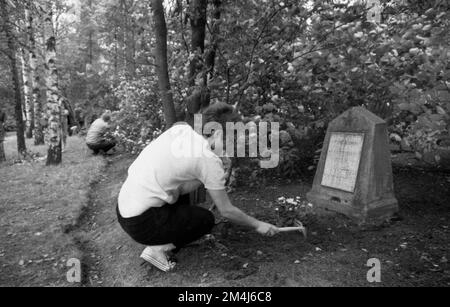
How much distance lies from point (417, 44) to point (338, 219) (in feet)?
7.51

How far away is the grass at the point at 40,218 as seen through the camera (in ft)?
10.9

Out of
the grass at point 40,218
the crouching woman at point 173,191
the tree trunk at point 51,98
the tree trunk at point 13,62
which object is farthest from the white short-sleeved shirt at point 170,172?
the tree trunk at point 13,62

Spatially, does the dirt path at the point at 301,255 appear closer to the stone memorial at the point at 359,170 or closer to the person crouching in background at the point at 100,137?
the stone memorial at the point at 359,170

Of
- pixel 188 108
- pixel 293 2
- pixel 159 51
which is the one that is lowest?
pixel 188 108

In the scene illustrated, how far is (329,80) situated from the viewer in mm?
4758

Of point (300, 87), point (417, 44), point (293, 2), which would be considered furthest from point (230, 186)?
point (417, 44)

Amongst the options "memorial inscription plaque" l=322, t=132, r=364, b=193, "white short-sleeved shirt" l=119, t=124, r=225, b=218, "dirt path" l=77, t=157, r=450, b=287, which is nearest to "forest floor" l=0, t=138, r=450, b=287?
"dirt path" l=77, t=157, r=450, b=287

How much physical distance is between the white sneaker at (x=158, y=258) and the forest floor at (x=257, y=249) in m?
0.08

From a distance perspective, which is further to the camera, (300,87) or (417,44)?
(300,87)

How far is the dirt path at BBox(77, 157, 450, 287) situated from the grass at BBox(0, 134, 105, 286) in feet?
0.93

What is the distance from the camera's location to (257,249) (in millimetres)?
3361

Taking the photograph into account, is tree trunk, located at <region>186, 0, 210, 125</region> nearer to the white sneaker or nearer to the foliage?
the white sneaker

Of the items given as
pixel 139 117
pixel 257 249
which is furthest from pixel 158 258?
pixel 139 117

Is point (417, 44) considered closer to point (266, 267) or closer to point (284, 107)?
point (284, 107)
